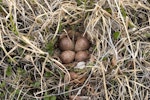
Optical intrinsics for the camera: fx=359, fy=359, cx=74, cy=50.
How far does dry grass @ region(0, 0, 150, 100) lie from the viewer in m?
1.55

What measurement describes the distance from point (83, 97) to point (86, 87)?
45 millimetres

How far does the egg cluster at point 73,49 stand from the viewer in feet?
5.31

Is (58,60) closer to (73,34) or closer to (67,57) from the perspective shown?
(67,57)

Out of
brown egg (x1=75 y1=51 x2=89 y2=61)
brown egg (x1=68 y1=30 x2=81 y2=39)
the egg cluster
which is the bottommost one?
brown egg (x1=75 y1=51 x2=89 y2=61)

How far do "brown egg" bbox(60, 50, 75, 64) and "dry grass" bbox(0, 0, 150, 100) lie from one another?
0.14ft

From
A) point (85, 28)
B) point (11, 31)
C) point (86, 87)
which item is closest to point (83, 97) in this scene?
point (86, 87)

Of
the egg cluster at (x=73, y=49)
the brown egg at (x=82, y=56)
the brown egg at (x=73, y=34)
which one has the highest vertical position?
the brown egg at (x=73, y=34)

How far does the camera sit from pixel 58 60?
1600mm

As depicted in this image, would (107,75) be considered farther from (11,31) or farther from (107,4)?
(11,31)

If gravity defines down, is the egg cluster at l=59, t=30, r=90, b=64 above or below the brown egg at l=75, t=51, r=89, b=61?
above

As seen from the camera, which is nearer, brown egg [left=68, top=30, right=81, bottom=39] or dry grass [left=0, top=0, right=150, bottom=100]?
dry grass [left=0, top=0, right=150, bottom=100]

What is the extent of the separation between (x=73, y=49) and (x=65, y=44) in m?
0.05

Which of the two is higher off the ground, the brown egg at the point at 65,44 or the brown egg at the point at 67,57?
the brown egg at the point at 65,44

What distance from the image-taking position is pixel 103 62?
1575 millimetres
